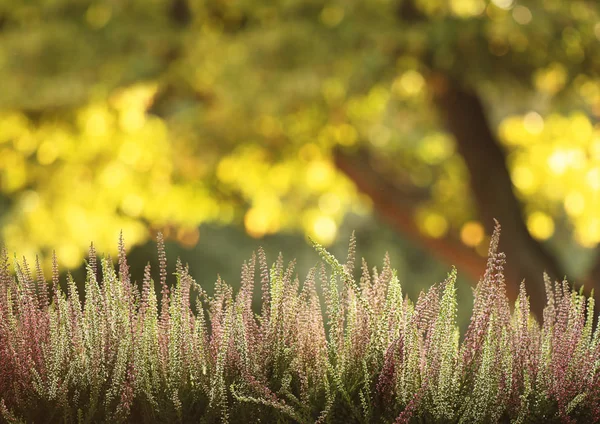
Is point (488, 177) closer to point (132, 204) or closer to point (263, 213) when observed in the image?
point (263, 213)

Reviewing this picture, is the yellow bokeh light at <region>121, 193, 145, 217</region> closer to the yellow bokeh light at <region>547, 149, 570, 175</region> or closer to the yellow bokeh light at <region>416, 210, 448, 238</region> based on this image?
the yellow bokeh light at <region>416, 210, 448, 238</region>

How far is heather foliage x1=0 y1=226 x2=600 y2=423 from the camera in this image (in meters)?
2.62

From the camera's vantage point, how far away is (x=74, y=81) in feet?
33.0

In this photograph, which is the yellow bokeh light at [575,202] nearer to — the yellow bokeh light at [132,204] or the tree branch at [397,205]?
the tree branch at [397,205]

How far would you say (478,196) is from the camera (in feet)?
36.4

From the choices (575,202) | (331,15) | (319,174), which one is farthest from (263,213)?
(575,202)

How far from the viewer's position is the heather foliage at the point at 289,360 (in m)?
2.62

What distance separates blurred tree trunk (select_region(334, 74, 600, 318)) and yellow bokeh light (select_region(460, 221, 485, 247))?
0.19 m

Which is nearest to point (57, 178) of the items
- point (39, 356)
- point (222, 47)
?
point (222, 47)

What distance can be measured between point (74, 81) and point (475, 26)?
4.69 meters

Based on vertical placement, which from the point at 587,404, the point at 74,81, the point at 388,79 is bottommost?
the point at 587,404

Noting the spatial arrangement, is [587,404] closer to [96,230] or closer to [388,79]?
Answer: [388,79]

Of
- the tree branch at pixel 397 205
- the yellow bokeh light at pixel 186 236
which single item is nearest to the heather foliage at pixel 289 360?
the tree branch at pixel 397 205

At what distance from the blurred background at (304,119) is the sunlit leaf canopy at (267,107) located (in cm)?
3
